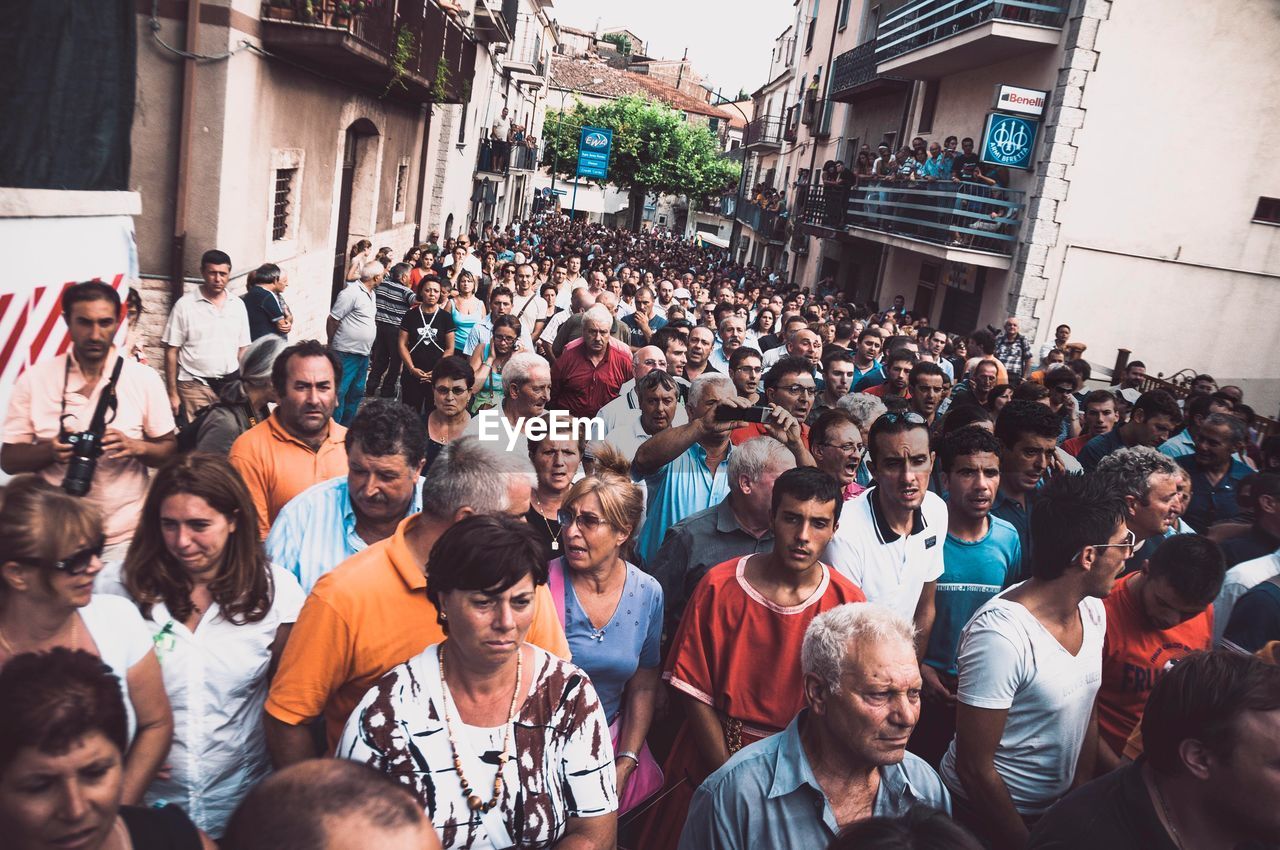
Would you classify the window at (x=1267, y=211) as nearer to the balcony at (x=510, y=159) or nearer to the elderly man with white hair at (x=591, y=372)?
the elderly man with white hair at (x=591, y=372)

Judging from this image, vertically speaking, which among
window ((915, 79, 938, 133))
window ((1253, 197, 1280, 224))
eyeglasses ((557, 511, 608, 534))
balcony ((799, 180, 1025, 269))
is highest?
window ((915, 79, 938, 133))

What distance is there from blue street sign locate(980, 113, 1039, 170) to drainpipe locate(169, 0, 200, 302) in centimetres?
1179

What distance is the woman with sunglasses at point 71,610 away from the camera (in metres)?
2.59

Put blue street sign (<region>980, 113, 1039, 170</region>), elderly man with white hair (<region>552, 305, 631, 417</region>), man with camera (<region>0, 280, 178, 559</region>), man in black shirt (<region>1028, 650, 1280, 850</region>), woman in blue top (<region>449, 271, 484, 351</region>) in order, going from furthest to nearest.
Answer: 1. blue street sign (<region>980, 113, 1039, 170</region>)
2. woman in blue top (<region>449, 271, 484, 351</region>)
3. elderly man with white hair (<region>552, 305, 631, 417</region>)
4. man with camera (<region>0, 280, 178, 559</region>)
5. man in black shirt (<region>1028, 650, 1280, 850</region>)

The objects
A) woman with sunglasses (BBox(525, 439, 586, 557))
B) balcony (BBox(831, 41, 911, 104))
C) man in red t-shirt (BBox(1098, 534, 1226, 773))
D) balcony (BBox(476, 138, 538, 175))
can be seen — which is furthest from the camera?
balcony (BBox(476, 138, 538, 175))

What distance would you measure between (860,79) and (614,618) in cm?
2620

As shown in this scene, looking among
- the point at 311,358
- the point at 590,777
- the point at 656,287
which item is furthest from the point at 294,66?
the point at 590,777

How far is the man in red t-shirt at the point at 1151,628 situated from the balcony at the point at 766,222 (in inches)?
1315

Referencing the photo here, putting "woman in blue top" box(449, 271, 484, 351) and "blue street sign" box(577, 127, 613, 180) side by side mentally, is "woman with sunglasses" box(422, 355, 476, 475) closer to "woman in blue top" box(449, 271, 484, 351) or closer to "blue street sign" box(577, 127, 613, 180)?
"woman in blue top" box(449, 271, 484, 351)

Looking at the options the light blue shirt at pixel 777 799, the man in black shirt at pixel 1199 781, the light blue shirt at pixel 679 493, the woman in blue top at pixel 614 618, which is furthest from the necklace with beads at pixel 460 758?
the light blue shirt at pixel 679 493

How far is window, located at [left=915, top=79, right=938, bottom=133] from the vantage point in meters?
22.5

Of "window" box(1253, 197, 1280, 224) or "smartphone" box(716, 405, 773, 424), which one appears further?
"window" box(1253, 197, 1280, 224)

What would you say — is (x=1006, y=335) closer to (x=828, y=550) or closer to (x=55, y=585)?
(x=828, y=550)

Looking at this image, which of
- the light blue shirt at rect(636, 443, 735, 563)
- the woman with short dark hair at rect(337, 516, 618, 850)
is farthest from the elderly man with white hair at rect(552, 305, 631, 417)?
the woman with short dark hair at rect(337, 516, 618, 850)
